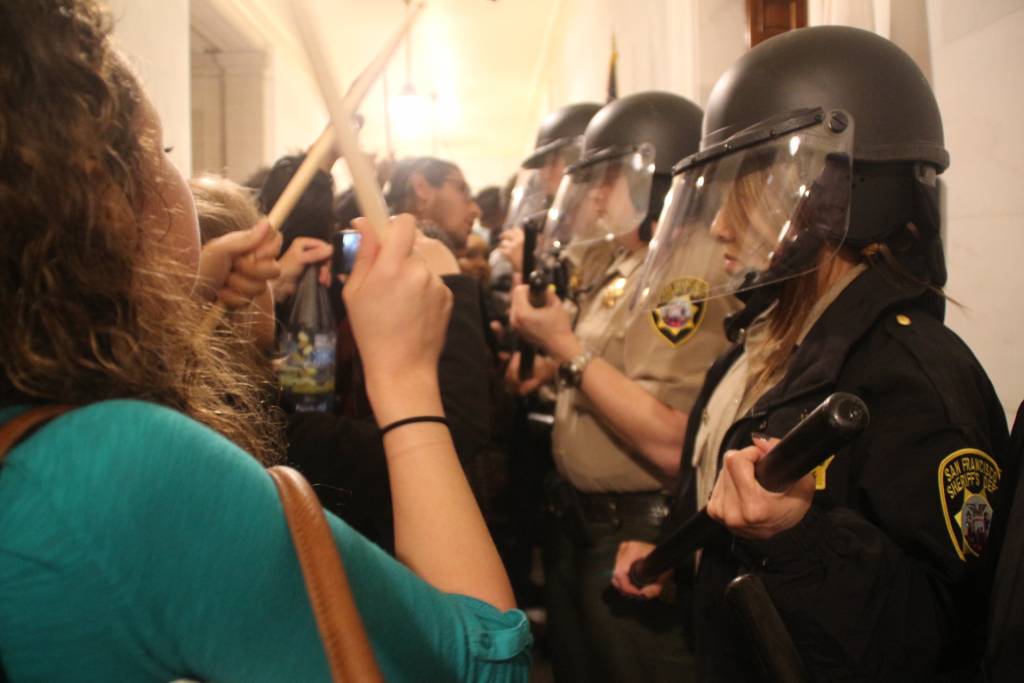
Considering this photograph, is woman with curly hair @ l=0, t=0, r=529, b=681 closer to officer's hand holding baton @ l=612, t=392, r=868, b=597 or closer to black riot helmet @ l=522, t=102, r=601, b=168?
officer's hand holding baton @ l=612, t=392, r=868, b=597

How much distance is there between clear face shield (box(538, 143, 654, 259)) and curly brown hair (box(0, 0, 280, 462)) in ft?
4.76

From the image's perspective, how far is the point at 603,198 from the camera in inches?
78.1

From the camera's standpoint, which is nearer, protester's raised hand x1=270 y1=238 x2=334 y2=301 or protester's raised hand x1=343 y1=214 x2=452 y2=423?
protester's raised hand x1=343 y1=214 x2=452 y2=423

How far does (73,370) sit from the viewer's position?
49 centimetres

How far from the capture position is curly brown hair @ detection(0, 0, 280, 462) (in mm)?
481

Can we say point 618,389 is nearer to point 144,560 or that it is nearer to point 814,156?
point 814,156

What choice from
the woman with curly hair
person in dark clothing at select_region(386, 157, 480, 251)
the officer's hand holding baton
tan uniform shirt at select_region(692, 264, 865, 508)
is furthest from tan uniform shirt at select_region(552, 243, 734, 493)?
the woman with curly hair

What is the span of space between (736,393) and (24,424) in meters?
1.02

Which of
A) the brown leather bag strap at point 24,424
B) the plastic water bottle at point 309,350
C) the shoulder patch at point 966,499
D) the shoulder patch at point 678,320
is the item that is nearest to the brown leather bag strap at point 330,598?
the brown leather bag strap at point 24,424

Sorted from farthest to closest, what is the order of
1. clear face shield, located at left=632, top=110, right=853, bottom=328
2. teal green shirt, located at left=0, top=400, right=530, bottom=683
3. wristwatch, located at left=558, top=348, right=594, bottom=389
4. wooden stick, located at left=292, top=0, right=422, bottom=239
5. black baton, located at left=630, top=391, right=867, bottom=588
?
1. wristwatch, located at left=558, top=348, right=594, bottom=389
2. clear face shield, located at left=632, top=110, right=853, bottom=328
3. black baton, located at left=630, top=391, right=867, bottom=588
4. wooden stick, located at left=292, top=0, right=422, bottom=239
5. teal green shirt, located at left=0, top=400, right=530, bottom=683

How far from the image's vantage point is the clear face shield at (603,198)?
193cm

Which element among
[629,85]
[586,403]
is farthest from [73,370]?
[629,85]

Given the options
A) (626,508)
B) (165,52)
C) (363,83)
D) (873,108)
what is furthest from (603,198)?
(363,83)

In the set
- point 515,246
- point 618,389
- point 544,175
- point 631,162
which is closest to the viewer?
point 618,389
